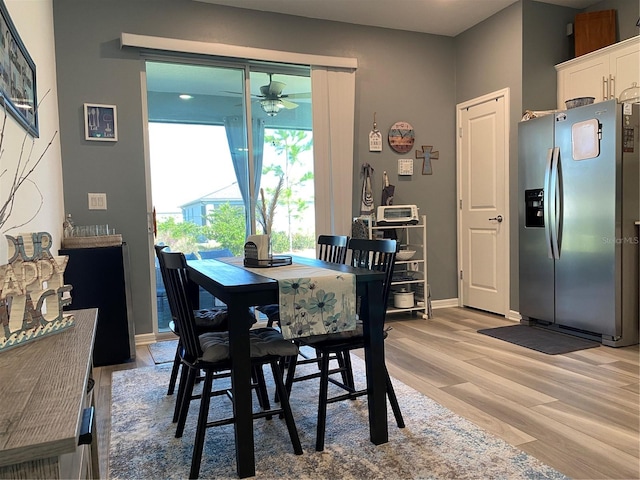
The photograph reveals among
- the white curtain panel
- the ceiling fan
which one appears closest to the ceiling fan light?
the ceiling fan

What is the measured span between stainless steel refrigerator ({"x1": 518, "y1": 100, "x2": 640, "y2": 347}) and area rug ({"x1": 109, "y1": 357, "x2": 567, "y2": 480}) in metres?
1.81

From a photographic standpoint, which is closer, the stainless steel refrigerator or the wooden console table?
the wooden console table

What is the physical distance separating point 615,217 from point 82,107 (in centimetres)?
403

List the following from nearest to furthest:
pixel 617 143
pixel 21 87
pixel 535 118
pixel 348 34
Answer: pixel 21 87 → pixel 617 143 → pixel 535 118 → pixel 348 34

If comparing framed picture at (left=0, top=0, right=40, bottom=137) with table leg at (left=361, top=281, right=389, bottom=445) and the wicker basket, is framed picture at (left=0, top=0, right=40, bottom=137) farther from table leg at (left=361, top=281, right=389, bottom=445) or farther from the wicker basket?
table leg at (left=361, top=281, right=389, bottom=445)

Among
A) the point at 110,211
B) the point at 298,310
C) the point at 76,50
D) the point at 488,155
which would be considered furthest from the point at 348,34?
the point at 298,310

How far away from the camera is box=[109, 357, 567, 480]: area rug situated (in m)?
1.83

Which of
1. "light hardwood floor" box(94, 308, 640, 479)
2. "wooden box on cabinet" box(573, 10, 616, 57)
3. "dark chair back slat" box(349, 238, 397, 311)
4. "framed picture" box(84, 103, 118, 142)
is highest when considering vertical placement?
"wooden box on cabinet" box(573, 10, 616, 57)

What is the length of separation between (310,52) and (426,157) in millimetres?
1561

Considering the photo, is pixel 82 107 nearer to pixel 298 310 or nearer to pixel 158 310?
pixel 158 310

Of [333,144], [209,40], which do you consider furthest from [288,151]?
[209,40]

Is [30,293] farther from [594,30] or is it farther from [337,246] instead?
[594,30]

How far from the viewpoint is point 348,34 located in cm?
451

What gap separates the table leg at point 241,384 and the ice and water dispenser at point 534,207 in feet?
9.89
